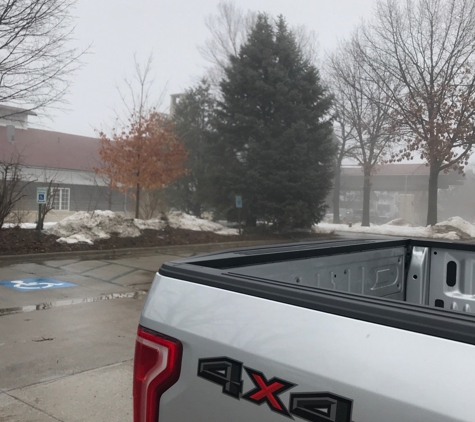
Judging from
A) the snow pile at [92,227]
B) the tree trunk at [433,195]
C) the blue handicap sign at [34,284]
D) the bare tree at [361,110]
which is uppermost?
the bare tree at [361,110]

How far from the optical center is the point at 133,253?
1513 cm

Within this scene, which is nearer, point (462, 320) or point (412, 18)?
point (462, 320)

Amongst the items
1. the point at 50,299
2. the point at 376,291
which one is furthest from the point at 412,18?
the point at 376,291

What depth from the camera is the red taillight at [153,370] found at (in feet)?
6.06

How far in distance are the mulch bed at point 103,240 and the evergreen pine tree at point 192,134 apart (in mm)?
9994

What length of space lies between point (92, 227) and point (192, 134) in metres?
16.3

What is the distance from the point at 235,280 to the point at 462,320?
79 centimetres

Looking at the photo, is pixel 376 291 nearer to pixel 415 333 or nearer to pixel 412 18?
pixel 415 333

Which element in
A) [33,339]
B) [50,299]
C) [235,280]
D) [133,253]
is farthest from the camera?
[133,253]

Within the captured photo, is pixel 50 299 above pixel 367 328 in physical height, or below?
below

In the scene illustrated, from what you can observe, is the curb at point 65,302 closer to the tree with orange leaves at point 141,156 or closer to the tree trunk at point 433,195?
the tree with orange leaves at point 141,156

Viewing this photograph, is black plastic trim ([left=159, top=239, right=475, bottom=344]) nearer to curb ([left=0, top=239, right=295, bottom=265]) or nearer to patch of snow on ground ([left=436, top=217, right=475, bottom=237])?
curb ([left=0, top=239, right=295, bottom=265])

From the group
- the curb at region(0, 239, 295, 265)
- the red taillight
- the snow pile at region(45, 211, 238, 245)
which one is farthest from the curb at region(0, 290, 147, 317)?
the snow pile at region(45, 211, 238, 245)

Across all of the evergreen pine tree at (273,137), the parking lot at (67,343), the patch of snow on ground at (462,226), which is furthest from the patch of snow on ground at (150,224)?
the patch of snow on ground at (462,226)
